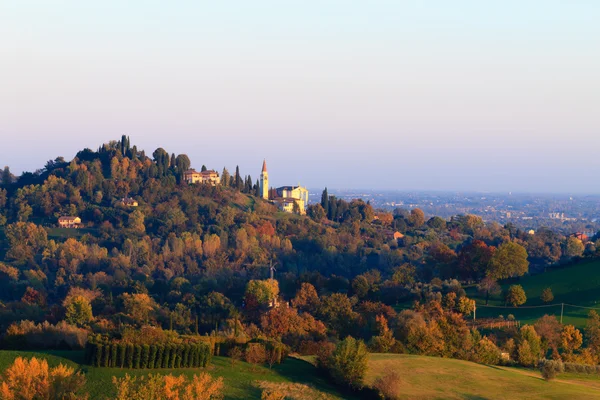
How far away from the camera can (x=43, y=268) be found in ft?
305

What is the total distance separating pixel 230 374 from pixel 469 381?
31.9 feet

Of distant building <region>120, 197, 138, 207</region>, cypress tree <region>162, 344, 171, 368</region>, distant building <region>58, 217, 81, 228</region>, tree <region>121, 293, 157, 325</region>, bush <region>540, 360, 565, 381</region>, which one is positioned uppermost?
distant building <region>120, 197, 138, 207</region>

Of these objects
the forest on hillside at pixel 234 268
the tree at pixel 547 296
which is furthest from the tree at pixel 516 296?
the tree at pixel 547 296

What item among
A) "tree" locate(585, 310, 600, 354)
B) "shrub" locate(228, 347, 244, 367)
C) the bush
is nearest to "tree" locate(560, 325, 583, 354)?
"tree" locate(585, 310, 600, 354)

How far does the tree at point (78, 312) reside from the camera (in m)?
47.5

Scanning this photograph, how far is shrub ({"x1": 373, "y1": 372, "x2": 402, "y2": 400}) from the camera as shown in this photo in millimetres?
28625

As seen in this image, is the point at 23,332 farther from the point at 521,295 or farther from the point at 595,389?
the point at 521,295

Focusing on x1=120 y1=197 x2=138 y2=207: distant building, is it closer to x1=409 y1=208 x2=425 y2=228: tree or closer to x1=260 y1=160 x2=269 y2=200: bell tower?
x1=260 y1=160 x2=269 y2=200: bell tower

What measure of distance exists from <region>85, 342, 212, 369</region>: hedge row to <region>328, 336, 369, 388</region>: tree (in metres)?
5.12

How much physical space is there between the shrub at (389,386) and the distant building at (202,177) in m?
98.8

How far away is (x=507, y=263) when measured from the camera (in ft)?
201

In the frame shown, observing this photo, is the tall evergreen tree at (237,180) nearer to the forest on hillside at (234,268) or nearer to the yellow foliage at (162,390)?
the forest on hillside at (234,268)

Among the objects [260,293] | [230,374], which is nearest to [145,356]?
[230,374]

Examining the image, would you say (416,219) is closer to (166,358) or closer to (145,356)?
(166,358)
